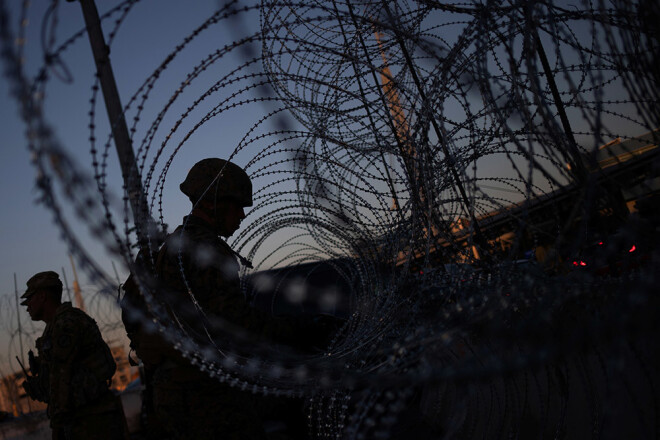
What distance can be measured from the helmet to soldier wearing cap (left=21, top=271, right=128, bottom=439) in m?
1.76

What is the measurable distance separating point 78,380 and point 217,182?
7.07ft

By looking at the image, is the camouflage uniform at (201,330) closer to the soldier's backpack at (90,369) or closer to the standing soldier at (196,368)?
the standing soldier at (196,368)

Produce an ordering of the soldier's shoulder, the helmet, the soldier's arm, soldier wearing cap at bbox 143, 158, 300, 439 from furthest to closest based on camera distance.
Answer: the soldier's shoulder, the soldier's arm, the helmet, soldier wearing cap at bbox 143, 158, 300, 439

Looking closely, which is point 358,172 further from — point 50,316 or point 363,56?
point 50,316

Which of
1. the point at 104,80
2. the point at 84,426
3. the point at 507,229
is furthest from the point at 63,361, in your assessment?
the point at 507,229

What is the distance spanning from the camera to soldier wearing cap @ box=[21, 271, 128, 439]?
3.75 m

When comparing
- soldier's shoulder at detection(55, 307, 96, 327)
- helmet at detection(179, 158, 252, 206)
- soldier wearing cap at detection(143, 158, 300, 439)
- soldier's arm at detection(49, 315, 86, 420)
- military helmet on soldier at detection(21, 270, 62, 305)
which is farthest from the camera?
military helmet on soldier at detection(21, 270, 62, 305)

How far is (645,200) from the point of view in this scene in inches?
111

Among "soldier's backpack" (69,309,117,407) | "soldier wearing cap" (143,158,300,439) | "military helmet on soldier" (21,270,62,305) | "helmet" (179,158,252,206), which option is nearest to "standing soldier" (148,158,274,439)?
"soldier wearing cap" (143,158,300,439)

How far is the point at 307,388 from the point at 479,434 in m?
1.85

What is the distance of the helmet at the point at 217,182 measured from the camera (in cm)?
295

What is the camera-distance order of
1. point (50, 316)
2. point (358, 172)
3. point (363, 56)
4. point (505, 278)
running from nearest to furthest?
point (505, 278) → point (358, 172) → point (363, 56) → point (50, 316)

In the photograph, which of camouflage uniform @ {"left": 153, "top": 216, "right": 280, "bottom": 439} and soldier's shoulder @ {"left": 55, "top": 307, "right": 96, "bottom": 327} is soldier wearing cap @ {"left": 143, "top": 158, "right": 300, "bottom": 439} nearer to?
camouflage uniform @ {"left": 153, "top": 216, "right": 280, "bottom": 439}

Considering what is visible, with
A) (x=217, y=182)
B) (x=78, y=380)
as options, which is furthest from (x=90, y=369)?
(x=217, y=182)
